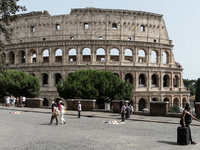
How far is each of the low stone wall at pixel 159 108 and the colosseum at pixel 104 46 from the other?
61.9 feet

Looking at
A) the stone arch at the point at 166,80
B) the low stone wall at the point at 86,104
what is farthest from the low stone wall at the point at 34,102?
the stone arch at the point at 166,80

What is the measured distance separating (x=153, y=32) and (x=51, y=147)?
3856cm

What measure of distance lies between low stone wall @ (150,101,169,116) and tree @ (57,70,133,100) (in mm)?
12285

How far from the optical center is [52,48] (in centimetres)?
4328

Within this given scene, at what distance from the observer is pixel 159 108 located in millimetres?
21453

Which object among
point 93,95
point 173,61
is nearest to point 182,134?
point 93,95

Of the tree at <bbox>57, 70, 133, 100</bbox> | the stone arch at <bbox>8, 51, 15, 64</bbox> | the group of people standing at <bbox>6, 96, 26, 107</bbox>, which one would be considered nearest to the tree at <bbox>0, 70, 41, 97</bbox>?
the group of people standing at <bbox>6, 96, 26, 107</bbox>

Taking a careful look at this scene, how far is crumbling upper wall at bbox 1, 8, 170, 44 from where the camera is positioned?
138 ft

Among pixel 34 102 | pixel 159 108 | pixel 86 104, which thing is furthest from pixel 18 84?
pixel 159 108

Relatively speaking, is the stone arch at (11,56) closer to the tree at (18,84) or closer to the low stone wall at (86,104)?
the tree at (18,84)

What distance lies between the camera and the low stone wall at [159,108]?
21183mm

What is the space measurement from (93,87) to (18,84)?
37.8 ft

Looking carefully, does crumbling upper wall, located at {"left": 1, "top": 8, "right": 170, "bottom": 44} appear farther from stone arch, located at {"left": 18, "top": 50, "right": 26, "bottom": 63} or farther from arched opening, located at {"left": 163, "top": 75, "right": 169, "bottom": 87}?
arched opening, located at {"left": 163, "top": 75, "right": 169, "bottom": 87}

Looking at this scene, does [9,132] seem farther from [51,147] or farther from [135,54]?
[135,54]
